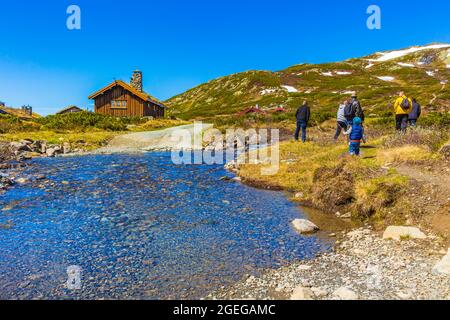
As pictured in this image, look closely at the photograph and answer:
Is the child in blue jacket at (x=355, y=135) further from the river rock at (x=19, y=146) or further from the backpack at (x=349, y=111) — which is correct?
the river rock at (x=19, y=146)

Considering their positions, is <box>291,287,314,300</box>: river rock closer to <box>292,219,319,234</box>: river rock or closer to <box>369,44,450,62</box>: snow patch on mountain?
<box>292,219,319,234</box>: river rock

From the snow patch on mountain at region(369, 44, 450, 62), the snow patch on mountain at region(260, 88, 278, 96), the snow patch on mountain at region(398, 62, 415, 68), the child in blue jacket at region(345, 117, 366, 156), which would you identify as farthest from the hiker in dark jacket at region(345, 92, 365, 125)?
the snow patch on mountain at region(369, 44, 450, 62)

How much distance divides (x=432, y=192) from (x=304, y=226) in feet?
13.2

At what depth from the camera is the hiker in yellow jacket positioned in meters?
18.5

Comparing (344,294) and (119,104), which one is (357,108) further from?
(119,104)

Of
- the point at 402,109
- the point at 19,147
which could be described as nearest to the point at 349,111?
the point at 402,109

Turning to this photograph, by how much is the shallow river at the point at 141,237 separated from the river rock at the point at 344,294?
186 centimetres

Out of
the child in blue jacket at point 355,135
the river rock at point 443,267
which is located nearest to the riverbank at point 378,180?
the child in blue jacket at point 355,135

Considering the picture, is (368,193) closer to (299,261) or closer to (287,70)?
(299,261)

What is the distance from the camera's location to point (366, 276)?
713 cm

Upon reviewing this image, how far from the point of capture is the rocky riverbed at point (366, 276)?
639cm

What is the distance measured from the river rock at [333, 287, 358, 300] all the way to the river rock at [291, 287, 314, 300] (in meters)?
0.41
